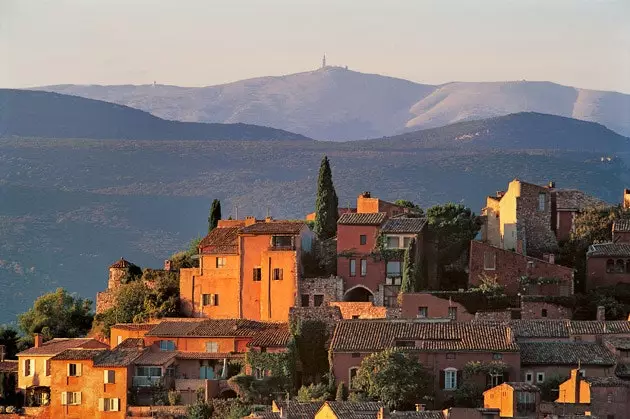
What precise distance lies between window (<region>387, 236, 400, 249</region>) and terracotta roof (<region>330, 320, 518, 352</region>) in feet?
21.2

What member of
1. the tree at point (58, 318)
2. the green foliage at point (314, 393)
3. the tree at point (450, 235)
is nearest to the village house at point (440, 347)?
the green foliage at point (314, 393)

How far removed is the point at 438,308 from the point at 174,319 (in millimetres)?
10555

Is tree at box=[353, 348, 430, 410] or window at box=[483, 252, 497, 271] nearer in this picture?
tree at box=[353, 348, 430, 410]

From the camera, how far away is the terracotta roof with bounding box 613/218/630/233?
79938mm

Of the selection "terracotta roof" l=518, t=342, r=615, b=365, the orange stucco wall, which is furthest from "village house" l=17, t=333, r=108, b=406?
"terracotta roof" l=518, t=342, r=615, b=365

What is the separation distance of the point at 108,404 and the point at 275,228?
35.2ft

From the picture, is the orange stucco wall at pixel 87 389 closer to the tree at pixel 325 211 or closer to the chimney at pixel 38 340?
the chimney at pixel 38 340

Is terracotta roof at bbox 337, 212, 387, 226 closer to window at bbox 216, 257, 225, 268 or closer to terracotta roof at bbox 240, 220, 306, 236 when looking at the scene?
terracotta roof at bbox 240, 220, 306, 236

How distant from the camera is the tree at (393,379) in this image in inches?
2643

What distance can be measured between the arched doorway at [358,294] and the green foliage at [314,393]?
9228mm

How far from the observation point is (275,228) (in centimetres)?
7962

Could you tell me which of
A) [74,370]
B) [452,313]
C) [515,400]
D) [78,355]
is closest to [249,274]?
[78,355]

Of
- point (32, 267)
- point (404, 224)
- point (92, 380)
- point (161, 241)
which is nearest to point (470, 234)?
point (404, 224)

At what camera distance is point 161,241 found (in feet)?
615
